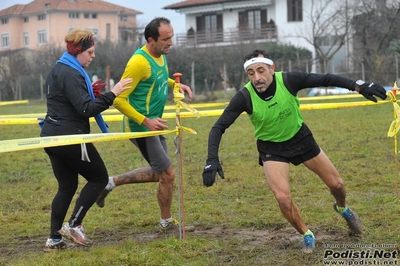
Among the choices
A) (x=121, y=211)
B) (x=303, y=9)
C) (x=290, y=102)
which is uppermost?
(x=303, y=9)

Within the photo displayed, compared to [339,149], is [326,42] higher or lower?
higher

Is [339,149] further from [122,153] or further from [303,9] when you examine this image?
[303,9]

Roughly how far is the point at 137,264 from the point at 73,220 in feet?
3.30

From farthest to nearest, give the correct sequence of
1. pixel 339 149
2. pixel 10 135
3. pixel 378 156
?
pixel 10 135 < pixel 339 149 < pixel 378 156

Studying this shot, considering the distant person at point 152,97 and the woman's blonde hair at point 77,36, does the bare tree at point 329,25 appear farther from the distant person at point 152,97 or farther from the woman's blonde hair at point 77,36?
the woman's blonde hair at point 77,36

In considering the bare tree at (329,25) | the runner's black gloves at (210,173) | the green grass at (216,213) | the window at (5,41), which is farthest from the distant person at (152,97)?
the window at (5,41)

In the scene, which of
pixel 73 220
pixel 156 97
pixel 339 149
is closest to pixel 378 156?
pixel 339 149

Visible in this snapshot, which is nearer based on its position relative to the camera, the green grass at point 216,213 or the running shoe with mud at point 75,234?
the green grass at point 216,213

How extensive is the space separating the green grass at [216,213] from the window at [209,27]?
121 feet

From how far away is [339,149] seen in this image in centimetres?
1257

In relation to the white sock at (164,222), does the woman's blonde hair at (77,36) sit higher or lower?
higher

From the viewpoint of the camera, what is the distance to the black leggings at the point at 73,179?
20.1ft

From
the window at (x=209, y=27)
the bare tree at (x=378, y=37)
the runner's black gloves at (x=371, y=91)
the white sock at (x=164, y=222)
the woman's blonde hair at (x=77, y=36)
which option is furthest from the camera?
the window at (x=209, y=27)

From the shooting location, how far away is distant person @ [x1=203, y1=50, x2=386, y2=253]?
5852 mm
